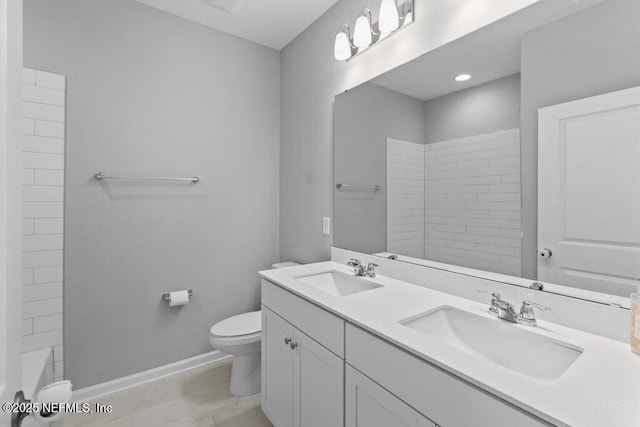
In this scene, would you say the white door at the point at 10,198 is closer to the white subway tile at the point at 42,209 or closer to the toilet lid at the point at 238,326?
the toilet lid at the point at 238,326

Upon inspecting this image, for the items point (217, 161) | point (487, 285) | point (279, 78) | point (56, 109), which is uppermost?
point (279, 78)

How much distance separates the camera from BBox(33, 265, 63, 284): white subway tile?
1.70 meters

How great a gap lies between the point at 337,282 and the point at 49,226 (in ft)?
5.53

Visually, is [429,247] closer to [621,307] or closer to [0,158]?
[621,307]

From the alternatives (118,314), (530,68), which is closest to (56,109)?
(118,314)

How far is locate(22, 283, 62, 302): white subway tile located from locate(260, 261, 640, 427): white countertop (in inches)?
62.8

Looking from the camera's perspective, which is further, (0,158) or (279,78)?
(279,78)

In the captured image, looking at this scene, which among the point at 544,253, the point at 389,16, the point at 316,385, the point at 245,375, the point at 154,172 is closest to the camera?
the point at 544,253

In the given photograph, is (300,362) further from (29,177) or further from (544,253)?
(29,177)

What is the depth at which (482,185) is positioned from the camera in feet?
4.06

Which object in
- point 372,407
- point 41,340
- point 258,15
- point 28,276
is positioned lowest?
point 41,340

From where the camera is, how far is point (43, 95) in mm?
1701

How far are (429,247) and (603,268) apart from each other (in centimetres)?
62

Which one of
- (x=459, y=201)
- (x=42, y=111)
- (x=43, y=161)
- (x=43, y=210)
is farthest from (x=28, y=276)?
(x=459, y=201)
